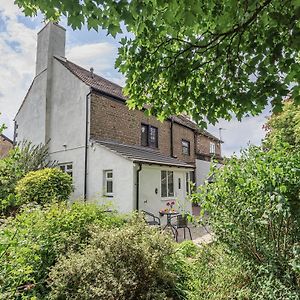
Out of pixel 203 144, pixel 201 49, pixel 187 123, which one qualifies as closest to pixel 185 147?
pixel 187 123

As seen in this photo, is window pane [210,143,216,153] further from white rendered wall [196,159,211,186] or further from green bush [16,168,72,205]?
green bush [16,168,72,205]

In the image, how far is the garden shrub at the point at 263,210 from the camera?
3186 mm

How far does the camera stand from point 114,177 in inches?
508

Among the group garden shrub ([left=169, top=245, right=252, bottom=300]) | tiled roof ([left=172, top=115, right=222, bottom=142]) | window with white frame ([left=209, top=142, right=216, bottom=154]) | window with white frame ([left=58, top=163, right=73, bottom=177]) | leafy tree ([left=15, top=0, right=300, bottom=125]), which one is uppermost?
tiled roof ([left=172, top=115, right=222, bottom=142])

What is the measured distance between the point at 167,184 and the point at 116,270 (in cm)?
1155

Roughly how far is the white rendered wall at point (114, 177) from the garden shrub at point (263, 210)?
8.56 m

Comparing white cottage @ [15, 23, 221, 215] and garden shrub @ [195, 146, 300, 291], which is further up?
white cottage @ [15, 23, 221, 215]

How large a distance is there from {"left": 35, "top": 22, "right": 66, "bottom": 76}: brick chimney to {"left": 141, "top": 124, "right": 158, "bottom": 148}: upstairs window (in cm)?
707

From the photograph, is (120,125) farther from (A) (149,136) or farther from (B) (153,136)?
(B) (153,136)

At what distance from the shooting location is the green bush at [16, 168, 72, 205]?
11.8 m

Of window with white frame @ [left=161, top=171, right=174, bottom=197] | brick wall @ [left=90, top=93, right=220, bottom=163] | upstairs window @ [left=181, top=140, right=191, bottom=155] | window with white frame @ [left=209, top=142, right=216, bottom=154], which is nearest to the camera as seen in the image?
brick wall @ [left=90, top=93, right=220, bottom=163]

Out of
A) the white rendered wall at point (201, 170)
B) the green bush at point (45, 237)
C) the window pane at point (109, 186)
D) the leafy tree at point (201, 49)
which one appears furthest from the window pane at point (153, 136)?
the leafy tree at point (201, 49)

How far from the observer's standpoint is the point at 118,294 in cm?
355

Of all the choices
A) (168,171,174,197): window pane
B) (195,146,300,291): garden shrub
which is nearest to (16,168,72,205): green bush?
(168,171,174,197): window pane
